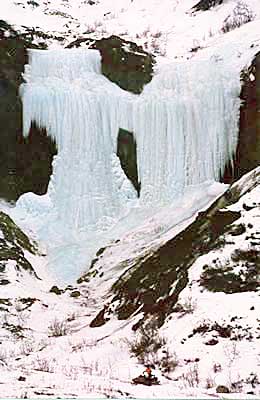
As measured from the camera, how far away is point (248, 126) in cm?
2006

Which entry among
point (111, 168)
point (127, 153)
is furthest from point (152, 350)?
point (127, 153)

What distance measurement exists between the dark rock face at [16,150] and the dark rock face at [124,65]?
313 centimetres

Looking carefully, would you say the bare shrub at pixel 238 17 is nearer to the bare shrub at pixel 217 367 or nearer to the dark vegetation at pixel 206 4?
the dark vegetation at pixel 206 4

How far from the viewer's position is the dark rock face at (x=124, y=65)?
21.8 metres

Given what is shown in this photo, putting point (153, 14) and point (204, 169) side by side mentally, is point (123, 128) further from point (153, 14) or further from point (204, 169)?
point (153, 14)

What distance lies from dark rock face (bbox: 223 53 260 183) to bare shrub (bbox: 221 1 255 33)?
6975 millimetres

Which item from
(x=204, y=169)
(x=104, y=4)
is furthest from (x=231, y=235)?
(x=104, y=4)

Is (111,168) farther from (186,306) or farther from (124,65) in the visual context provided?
(186,306)

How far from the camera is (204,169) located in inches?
790

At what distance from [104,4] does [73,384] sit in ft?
108

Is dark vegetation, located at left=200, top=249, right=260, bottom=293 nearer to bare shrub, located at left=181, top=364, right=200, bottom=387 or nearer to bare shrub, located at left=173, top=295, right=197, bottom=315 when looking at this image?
bare shrub, located at left=173, top=295, right=197, bottom=315

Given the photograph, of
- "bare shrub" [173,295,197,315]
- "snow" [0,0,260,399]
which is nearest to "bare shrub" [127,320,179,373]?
"bare shrub" [173,295,197,315]

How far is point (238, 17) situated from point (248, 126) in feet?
31.0

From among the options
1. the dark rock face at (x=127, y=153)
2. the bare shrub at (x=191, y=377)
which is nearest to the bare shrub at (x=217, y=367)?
the bare shrub at (x=191, y=377)
